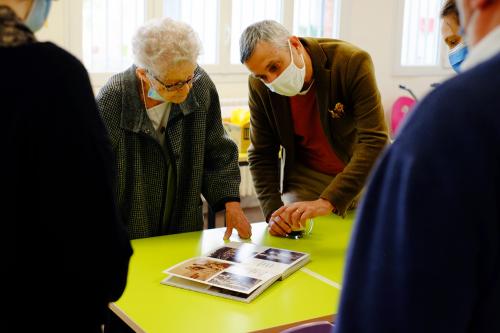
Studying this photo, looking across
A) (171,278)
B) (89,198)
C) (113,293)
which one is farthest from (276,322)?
(89,198)

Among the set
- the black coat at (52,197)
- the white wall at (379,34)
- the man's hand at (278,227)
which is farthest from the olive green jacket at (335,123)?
the white wall at (379,34)

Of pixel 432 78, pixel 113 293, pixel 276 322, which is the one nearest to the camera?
pixel 113 293

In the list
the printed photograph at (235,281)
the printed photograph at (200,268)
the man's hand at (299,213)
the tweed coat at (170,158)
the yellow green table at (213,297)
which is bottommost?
the yellow green table at (213,297)

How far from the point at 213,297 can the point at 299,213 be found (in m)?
0.63

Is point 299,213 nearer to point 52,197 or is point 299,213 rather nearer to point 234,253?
point 234,253

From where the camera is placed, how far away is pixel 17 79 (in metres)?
0.88

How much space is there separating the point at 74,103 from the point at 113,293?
31 cm

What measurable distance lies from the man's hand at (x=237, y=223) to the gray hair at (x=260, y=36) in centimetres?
58

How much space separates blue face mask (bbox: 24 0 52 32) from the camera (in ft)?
3.02

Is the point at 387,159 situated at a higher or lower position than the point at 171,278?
higher

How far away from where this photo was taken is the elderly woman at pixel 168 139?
7.28 feet

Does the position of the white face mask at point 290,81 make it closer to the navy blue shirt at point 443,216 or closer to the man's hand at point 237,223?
the man's hand at point 237,223

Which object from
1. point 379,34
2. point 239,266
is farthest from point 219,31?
point 239,266

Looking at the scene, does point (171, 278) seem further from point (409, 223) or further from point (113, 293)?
point (409, 223)
